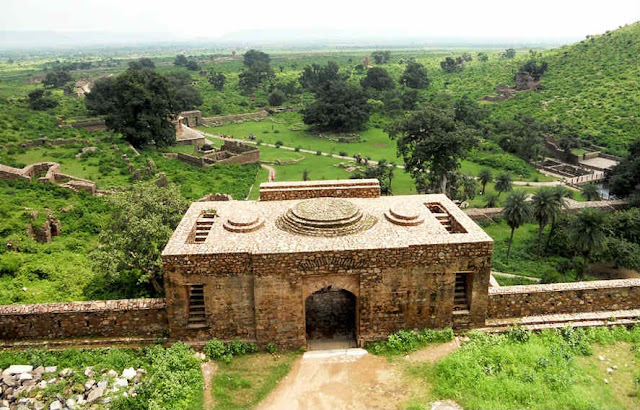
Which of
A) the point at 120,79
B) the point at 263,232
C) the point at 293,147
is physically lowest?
the point at 293,147

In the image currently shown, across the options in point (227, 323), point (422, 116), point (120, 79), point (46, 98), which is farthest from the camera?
point (46, 98)

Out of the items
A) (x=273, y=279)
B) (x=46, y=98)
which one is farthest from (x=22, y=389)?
(x=46, y=98)

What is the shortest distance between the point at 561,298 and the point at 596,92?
67.0m

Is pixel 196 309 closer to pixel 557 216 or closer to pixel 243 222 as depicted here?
pixel 243 222

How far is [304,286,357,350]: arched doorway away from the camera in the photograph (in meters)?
15.7

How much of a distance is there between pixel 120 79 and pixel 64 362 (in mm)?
43086

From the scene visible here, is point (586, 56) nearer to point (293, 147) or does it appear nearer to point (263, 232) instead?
point (293, 147)

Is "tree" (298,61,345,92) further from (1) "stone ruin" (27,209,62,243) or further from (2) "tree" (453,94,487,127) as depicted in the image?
(1) "stone ruin" (27,209,62,243)

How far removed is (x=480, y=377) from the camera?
1292 cm

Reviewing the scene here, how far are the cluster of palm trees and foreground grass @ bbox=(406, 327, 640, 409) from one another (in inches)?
465

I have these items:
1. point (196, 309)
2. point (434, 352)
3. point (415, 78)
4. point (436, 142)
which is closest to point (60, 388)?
point (196, 309)

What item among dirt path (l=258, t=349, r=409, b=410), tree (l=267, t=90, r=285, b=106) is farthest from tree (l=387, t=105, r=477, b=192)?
tree (l=267, t=90, r=285, b=106)

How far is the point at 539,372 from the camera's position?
13.1m

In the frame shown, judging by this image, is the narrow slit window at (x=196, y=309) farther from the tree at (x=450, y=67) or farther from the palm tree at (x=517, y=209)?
the tree at (x=450, y=67)
